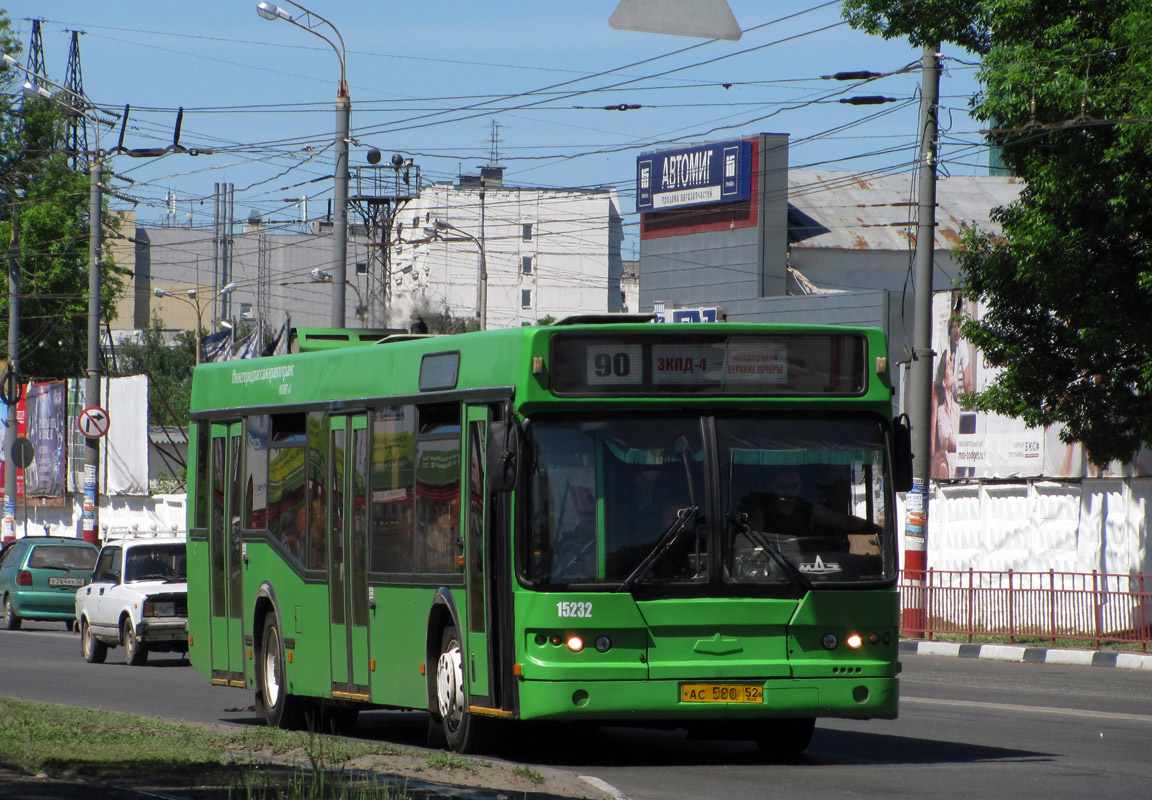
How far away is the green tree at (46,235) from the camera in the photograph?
57906 mm

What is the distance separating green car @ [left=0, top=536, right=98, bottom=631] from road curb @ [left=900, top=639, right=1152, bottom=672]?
45.2 ft

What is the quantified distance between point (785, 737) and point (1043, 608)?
523 inches

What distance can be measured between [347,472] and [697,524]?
3118 millimetres

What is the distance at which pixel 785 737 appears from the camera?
11.5 m

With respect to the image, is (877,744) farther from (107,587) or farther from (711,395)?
(107,587)

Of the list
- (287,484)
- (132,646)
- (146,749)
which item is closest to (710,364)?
(146,749)

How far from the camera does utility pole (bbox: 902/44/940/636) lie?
Answer: 998 inches

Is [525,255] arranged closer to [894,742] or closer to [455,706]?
[894,742]

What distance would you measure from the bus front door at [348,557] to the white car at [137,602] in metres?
8.79

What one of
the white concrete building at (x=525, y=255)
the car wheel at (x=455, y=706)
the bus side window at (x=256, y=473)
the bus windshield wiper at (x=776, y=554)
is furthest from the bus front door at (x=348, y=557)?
the white concrete building at (x=525, y=255)

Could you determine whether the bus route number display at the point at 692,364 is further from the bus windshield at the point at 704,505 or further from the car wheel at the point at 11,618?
the car wheel at the point at 11,618

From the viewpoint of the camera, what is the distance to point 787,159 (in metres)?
68.9

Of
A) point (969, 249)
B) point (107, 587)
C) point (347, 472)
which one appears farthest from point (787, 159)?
point (347, 472)

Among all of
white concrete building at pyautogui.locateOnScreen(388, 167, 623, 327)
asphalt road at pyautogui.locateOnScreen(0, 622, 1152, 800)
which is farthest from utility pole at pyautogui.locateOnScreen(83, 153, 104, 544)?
white concrete building at pyautogui.locateOnScreen(388, 167, 623, 327)
